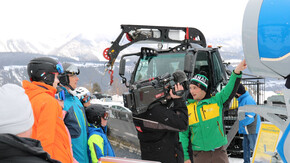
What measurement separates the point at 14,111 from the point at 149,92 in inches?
69.7

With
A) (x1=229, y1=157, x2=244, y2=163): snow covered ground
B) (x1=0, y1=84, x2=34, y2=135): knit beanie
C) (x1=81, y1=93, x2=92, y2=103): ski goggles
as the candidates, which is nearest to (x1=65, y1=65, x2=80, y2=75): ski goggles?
(x1=81, y1=93, x2=92, y2=103): ski goggles

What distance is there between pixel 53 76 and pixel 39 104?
0.48 m

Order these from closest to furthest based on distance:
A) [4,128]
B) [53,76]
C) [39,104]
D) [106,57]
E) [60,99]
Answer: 1. [4,128]
2. [39,104]
3. [53,76]
4. [60,99]
5. [106,57]

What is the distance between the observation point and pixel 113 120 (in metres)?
8.43

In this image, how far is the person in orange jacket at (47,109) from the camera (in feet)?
7.93

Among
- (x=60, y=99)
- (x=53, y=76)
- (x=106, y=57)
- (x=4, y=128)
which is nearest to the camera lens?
(x=4, y=128)

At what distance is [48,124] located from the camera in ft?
7.97

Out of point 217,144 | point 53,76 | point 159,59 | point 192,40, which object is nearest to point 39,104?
point 53,76

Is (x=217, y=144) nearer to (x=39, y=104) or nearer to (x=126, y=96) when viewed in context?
(x=126, y=96)

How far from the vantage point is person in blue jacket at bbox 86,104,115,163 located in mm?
3400

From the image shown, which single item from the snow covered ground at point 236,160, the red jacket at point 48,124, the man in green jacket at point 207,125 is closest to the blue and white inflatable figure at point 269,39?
the red jacket at point 48,124

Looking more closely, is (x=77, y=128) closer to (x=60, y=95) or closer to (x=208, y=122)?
(x=60, y=95)

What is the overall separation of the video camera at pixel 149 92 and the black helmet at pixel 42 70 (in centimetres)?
77

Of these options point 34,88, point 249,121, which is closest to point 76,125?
point 34,88
